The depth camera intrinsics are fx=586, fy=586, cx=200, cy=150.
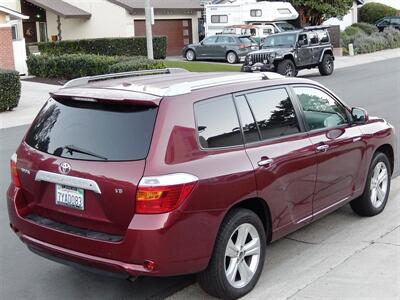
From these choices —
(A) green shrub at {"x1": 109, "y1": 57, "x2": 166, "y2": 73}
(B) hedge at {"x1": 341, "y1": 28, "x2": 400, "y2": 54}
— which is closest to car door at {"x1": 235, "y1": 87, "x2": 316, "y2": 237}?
(A) green shrub at {"x1": 109, "y1": 57, "x2": 166, "y2": 73}

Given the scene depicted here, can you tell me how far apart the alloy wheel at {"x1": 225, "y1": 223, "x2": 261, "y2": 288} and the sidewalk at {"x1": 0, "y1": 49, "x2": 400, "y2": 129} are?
4619 millimetres

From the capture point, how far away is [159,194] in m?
3.65

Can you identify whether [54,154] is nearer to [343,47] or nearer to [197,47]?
[197,47]

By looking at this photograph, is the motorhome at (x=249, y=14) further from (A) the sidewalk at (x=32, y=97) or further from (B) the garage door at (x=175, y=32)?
(A) the sidewalk at (x=32, y=97)

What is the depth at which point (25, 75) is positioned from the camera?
2505 cm

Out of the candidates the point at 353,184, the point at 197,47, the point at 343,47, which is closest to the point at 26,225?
the point at 353,184

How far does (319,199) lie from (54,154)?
2.25m

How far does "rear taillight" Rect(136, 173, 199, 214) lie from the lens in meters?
3.65

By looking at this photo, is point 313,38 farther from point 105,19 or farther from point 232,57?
point 105,19

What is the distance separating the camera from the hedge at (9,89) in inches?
609

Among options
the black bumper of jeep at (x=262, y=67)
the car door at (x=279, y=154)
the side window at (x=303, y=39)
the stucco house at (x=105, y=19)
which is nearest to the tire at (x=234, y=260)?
the car door at (x=279, y=154)

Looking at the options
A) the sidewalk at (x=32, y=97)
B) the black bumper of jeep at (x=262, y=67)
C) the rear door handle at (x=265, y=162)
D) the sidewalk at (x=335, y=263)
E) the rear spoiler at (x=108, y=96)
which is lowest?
the sidewalk at (x=335, y=263)

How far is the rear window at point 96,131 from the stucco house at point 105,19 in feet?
108

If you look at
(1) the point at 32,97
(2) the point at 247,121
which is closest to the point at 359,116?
(2) the point at 247,121
